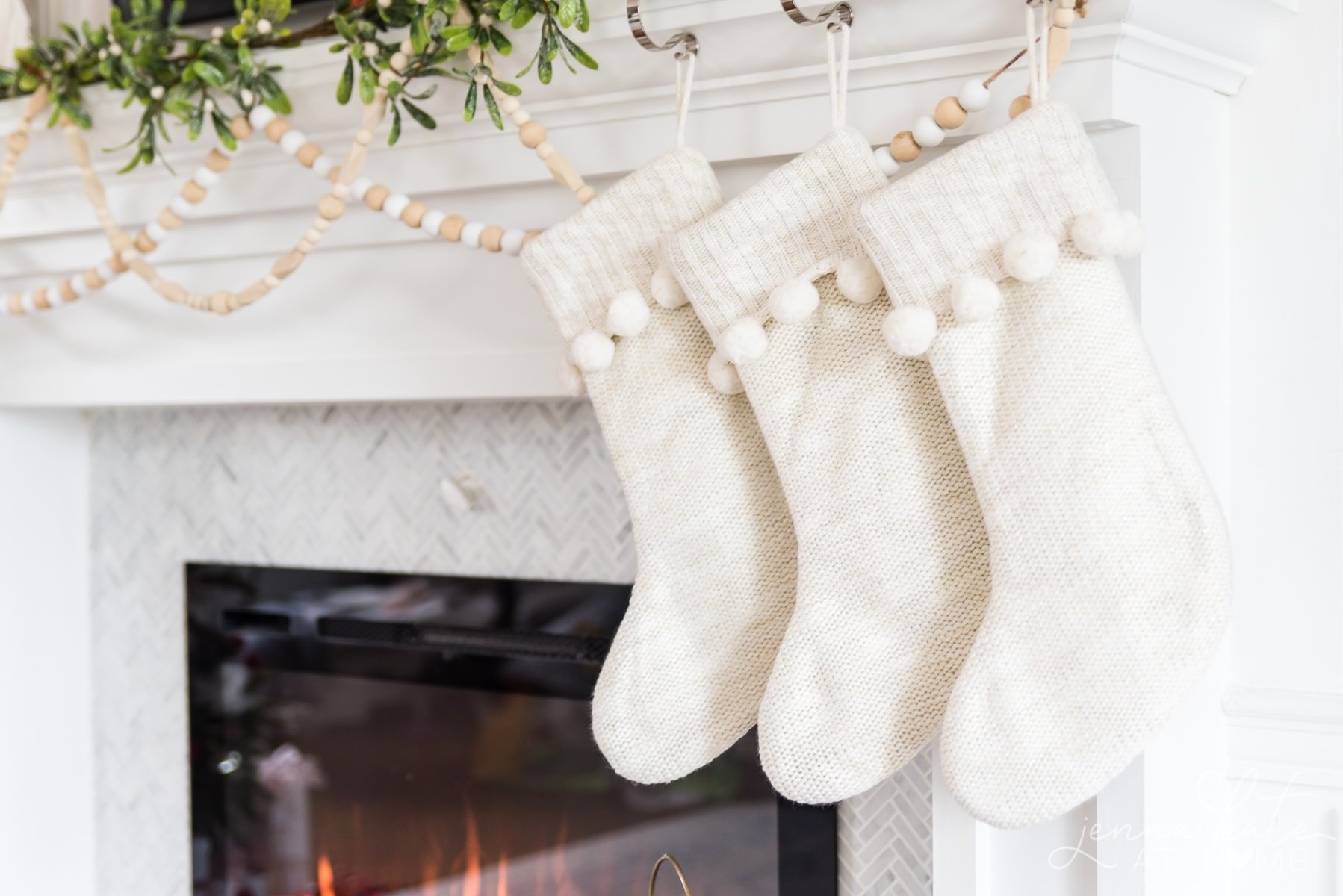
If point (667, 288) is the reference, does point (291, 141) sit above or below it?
above

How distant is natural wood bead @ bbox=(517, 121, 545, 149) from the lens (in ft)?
2.96

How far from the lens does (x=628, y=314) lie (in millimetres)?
810

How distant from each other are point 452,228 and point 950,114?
0.40 meters

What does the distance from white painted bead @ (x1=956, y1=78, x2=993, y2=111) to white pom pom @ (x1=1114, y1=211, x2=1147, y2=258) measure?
14cm

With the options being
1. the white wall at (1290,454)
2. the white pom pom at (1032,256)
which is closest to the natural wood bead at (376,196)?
the white pom pom at (1032,256)

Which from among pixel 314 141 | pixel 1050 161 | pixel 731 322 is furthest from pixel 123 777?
pixel 1050 161

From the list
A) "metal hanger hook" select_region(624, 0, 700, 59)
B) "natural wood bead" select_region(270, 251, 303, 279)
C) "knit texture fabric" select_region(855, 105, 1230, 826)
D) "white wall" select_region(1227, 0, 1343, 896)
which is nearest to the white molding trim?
"white wall" select_region(1227, 0, 1343, 896)

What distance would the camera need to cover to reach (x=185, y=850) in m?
1.59

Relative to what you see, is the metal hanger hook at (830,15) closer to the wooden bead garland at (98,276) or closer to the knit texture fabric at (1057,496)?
the knit texture fabric at (1057,496)

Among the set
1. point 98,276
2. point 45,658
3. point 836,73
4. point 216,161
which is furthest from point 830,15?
point 45,658

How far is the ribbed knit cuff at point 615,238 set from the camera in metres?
0.83

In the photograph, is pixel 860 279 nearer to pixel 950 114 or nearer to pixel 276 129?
pixel 950 114

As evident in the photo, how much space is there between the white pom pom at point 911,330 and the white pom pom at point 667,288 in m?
0.17

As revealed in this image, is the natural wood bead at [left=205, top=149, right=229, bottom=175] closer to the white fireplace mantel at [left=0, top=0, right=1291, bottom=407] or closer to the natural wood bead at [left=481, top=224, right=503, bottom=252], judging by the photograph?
the white fireplace mantel at [left=0, top=0, right=1291, bottom=407]
